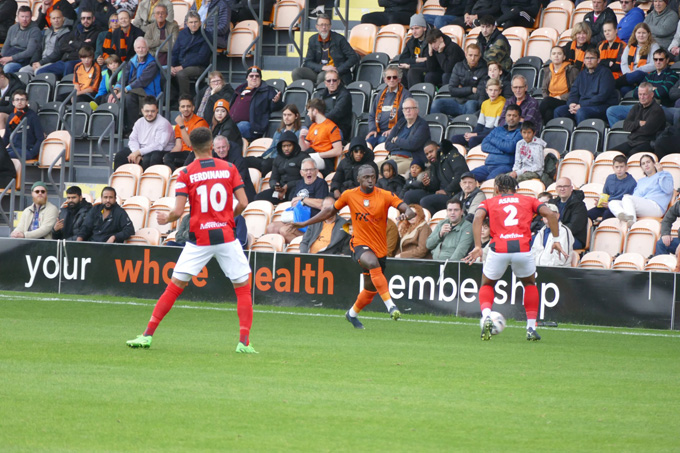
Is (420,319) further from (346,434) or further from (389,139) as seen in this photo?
(346,434)

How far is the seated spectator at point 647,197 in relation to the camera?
1553 cm

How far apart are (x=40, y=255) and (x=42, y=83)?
6.13m

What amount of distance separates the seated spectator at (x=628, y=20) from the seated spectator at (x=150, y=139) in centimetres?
836

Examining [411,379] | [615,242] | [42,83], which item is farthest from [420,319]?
[42,83]

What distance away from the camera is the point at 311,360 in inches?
369

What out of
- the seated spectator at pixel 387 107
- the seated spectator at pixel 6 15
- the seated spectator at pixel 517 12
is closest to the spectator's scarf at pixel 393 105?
the seated spectator at pixel 387 107

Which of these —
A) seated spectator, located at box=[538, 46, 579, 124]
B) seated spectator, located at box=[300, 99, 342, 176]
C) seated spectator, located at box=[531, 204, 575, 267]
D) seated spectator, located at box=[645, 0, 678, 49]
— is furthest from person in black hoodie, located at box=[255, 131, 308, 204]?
seated spectator, located at box=[645, 0, 678, 49]

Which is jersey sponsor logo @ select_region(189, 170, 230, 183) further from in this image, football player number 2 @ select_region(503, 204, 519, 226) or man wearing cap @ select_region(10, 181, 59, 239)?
man wearing cap @ select_region(10, 181, 59, 239)

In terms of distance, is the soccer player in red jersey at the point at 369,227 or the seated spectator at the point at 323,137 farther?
the seated spectator at the point at 323,137

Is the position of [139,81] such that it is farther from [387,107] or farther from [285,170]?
[387,107]

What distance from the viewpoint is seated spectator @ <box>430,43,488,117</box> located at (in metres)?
18.5

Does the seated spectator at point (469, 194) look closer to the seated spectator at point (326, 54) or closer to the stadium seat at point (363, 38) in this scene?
the seated spectator at point (326, 54)

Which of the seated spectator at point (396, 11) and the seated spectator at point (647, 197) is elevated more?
the seated spectator at point (396, 11)

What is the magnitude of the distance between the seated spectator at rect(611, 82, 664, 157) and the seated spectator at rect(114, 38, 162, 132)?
31.4 ft
